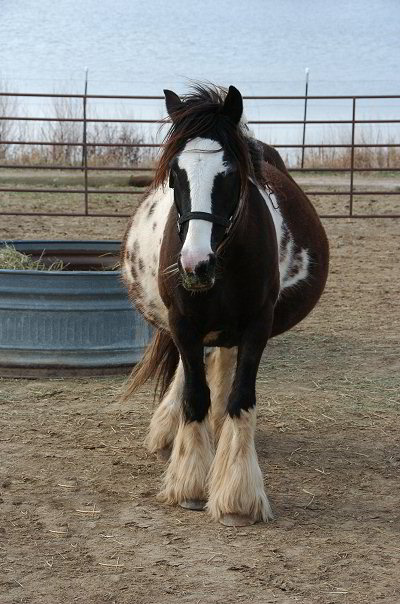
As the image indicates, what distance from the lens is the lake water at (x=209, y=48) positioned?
108 feet

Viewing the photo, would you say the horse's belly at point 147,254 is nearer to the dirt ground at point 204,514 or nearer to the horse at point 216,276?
the horse at point 216,276

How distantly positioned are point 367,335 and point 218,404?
2.58 m

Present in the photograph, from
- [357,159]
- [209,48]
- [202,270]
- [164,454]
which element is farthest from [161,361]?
[209,48]

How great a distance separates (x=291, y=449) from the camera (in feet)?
14.8

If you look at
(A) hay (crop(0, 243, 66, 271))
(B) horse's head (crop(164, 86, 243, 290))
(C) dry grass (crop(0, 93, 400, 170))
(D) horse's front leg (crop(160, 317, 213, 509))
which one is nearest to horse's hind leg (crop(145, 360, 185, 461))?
(D) horse's front leg (crop(160, 317, 213, 509))

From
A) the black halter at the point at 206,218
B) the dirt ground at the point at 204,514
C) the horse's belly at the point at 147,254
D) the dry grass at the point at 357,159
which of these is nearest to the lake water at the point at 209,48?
the dry grass at the point at 357,159

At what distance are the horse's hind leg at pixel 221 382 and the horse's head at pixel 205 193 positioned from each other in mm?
1111

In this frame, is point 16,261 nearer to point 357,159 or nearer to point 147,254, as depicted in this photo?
point 147,254

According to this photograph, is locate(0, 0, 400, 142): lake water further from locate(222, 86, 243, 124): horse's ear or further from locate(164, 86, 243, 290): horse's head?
locate(164, 86, 243, 290): horse's head

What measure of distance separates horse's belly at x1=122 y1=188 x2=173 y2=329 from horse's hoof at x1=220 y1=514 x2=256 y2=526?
1013mm

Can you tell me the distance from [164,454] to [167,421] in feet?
0.50

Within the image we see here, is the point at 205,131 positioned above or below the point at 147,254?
above

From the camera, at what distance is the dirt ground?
302cm

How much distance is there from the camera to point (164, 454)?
4.34m
